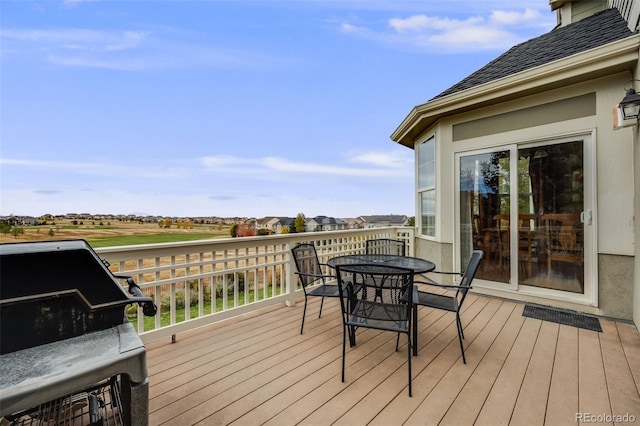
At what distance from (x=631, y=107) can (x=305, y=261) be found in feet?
11.5

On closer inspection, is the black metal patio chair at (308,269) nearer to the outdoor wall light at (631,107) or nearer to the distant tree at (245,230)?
the distant tree at (245,230)

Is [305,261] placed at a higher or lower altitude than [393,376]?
higher

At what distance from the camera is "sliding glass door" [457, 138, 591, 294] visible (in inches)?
140

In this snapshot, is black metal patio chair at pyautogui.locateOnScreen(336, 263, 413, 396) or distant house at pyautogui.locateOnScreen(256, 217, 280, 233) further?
distant house at pyautogui.locateOnScreen(256, 217, 280, 233)

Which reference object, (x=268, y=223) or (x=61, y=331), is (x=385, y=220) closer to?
(x=268, y=223)

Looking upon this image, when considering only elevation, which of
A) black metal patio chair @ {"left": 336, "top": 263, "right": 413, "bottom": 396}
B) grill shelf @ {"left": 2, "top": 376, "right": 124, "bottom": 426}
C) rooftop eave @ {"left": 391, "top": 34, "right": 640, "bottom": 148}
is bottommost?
grill shelf @ {"left": 2, "top": 376, "right": 124, "bottom": 426}

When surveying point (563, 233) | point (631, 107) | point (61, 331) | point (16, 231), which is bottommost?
point (61, 331)

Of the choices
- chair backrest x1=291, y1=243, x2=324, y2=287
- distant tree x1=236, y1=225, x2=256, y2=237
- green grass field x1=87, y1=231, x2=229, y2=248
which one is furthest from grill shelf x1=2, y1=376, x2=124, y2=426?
distant tree x1=236, y1=225, x2=256, y2=237

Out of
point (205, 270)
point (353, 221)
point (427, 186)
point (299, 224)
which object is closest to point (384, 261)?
point (205, 270)

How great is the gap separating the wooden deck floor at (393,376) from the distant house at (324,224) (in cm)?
208

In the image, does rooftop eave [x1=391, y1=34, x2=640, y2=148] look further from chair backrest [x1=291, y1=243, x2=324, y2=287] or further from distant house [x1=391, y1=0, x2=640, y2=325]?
chair backrest [x1=291, y1=243, x2=324, y2=287]

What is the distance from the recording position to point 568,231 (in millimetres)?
3592

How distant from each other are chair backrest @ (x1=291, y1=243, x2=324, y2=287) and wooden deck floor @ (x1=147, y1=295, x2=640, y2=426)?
0.55 metres

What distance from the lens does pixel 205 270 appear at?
313cm
